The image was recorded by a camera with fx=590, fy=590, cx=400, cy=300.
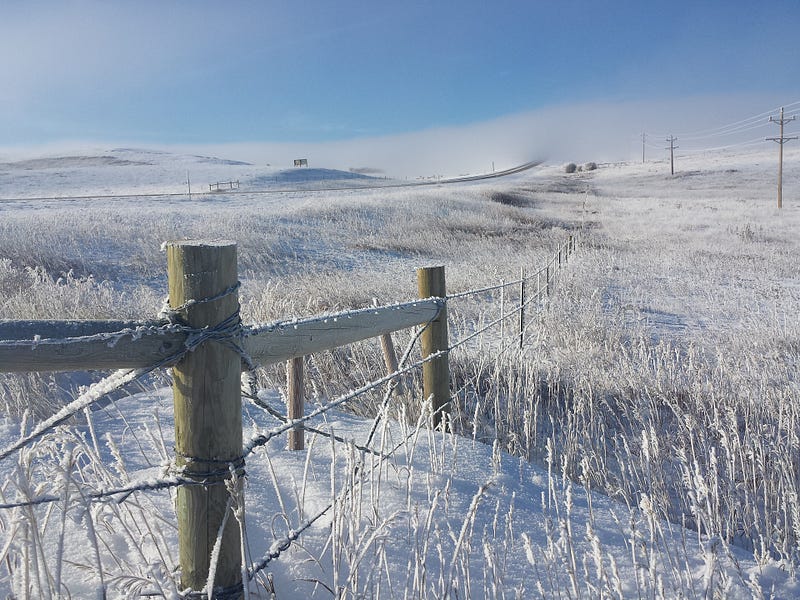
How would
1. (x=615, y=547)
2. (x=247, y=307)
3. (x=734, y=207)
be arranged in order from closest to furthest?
(x=615, y=547)
(x=247, y=307)
(x=734, y=207)

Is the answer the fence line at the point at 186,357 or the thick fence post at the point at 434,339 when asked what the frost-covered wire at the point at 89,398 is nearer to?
the fence line at the point at 186,357

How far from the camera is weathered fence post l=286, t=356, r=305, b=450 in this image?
2723mm

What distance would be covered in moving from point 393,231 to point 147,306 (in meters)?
12.2

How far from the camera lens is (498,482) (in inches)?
111

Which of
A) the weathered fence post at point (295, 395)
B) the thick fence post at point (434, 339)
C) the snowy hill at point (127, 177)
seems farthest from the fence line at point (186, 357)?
the snowy hill at point (127, 177)

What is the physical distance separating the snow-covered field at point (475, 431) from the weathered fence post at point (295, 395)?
2.9 inches

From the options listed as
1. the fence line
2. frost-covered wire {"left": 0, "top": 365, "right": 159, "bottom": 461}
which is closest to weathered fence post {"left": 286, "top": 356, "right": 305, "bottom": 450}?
the fence line

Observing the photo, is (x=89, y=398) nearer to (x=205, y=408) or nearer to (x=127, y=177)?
(x=205, y=408)

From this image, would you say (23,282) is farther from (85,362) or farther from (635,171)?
(635,171)

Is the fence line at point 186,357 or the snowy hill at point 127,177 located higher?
the snowy hill at point 127,177

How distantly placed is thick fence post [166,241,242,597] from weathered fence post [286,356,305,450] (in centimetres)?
108

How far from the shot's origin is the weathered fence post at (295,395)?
272 cm

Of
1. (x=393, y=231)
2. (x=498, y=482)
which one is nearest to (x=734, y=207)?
(x=393, y=231)

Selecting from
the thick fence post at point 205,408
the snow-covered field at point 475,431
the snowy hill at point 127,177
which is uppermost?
the snowy hill at point 127,177
